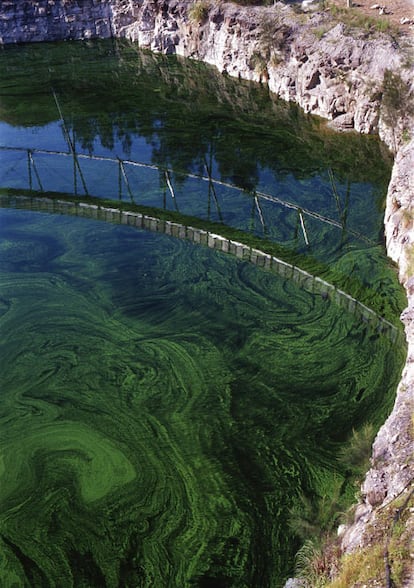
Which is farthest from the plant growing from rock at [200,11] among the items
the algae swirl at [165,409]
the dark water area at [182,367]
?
the algae swirl at [165,409]

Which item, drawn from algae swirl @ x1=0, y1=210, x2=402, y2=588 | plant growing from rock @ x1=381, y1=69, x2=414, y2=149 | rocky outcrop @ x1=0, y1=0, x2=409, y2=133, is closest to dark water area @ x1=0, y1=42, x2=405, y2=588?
algae swirl @ x1=0, y1=210, x2=402, y2=588

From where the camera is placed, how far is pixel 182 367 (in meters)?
9.08

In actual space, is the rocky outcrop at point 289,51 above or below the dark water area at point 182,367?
above

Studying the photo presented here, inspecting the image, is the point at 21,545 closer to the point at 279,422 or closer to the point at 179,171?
the point at 279,422

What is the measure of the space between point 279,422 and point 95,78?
736 inches

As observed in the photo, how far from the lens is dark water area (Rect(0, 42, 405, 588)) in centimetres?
666

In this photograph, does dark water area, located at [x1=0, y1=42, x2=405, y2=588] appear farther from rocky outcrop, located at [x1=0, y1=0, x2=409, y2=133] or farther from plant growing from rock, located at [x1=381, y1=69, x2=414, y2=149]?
rocky outcrop, located at [x1=0, y1=0, x2=409, y2=133]

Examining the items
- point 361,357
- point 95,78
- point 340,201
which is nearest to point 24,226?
point 340,201

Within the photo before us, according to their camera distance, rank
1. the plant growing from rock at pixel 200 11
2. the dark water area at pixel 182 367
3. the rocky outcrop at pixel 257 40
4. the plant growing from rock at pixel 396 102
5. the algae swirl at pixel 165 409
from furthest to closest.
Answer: the plant growing from rock at pixel 200 11
the rocky outcrop at pixel 257 40
the plant growing from rock at pixel 396 102
the dark water area at pixel 182 367
the algae swirl at pixel 165 409

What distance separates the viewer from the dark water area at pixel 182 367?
262 inches

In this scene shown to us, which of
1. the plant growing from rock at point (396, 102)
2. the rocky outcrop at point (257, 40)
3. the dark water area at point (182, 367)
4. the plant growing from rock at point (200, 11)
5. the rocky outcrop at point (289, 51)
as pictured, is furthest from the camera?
the plant growing from rock at point (200, 11)

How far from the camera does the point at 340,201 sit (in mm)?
13648

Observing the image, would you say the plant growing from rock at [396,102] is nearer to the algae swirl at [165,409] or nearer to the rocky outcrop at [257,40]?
the rocky outcrop at [257,40]

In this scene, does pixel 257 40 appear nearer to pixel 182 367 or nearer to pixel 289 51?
pixel 289 51
